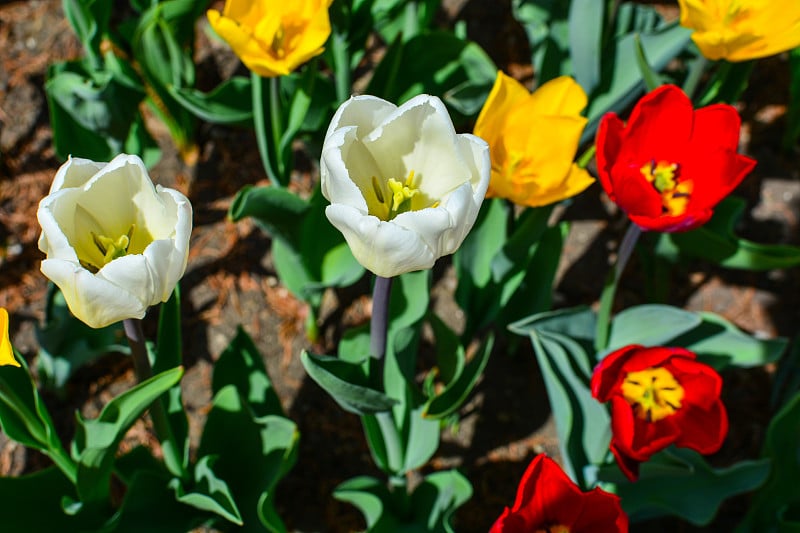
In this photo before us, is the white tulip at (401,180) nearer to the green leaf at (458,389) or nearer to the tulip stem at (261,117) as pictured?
the green leaf at (458,389)

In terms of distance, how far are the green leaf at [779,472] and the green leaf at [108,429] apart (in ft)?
3.71

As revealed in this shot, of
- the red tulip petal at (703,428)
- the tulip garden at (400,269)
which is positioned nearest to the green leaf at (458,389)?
the tulip garden at (400,269)

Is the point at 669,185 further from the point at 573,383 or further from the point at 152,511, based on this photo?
the point at 152,511

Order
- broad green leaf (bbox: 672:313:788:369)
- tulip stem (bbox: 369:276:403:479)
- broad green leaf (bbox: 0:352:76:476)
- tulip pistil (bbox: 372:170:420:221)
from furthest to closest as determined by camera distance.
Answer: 1. broad green leaf (bbox: 672:313:788:369)
2. broad green leaf (bbox: 0:352:76:476)
3. tulip stem (bbox: 369:276:403:479)
4. tulip pistil (bbox: 372:170:420:221)

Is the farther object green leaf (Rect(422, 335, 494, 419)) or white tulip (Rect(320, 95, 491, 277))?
green leaf (Rect(422, 335, 494, 419))

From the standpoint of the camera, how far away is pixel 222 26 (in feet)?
4.99

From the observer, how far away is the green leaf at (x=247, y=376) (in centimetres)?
178

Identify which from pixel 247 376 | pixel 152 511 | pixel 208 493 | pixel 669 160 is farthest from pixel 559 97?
pixel 152 511

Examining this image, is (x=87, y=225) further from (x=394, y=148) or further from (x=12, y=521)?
(x=12, y=521)

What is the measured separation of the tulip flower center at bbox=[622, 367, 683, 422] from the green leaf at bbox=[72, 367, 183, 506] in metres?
0.72

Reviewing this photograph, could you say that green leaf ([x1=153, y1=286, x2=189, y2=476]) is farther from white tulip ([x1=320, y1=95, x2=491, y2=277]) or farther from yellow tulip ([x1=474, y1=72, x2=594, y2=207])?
yellow tulip ([x1=474, y1=72, x2=594, y2=207])

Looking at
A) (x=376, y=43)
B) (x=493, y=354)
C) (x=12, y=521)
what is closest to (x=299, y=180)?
(x=376, y=43)

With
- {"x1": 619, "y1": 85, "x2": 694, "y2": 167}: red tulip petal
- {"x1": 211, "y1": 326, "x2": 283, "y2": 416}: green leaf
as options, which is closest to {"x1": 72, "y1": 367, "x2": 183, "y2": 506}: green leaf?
{"x1": 211, "y1": 326, "x2": 283, "y2": 416}: green leaf

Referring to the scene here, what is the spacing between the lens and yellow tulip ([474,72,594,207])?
1.48 m
